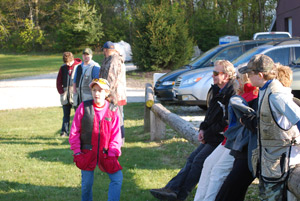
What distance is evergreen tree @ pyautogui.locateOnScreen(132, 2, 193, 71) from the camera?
911 inches

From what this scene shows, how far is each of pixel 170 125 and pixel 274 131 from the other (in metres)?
4.03

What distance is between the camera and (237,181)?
3.82m

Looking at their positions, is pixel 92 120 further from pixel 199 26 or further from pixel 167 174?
pixel 199 26

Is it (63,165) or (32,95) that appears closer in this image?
(63,165)

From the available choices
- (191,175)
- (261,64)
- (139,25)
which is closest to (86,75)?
(191,175)

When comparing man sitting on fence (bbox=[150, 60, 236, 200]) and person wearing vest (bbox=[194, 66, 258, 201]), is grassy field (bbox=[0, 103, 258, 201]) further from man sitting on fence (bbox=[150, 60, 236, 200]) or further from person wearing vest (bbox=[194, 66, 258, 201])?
person wearing vest (bbox=[194, 66, 258, 201])

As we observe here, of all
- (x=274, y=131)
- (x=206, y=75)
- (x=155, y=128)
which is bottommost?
(x=155, y=128)

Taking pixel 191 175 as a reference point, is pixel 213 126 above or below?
above

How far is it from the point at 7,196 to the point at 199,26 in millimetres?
37234

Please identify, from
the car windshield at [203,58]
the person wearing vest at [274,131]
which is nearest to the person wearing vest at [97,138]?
the person wearing vest at [274,131]

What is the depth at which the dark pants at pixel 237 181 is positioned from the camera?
3.80 m

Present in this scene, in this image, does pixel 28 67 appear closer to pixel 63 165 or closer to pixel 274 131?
pixel 63 165

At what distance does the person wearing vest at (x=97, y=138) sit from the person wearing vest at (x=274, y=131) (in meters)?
1.66

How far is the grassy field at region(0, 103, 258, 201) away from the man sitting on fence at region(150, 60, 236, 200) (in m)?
0.47
